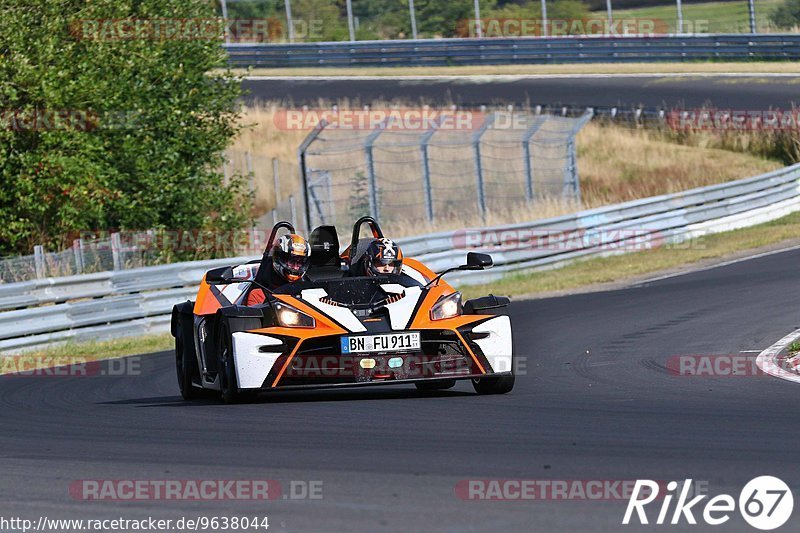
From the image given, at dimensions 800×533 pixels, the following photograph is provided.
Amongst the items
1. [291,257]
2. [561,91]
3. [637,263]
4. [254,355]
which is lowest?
[637,263]

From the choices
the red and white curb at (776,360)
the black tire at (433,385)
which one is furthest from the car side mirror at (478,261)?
the red and white curb at (776,360)

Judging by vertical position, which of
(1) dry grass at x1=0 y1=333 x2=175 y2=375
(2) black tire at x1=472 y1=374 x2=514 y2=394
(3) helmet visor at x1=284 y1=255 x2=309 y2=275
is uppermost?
(3) helmet visor at x1=284 y1=255 x2=309 y2=275

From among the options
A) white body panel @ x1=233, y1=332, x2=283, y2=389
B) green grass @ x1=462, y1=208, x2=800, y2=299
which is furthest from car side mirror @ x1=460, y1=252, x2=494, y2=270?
green grass @ x1=462, y1=208, x2=800, y2=299

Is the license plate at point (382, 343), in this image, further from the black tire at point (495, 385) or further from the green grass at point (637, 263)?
the green grass at point (637, 263)

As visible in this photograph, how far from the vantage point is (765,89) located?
37.4 metres

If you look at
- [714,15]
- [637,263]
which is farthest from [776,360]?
[714,15]

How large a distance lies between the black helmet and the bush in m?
11.8

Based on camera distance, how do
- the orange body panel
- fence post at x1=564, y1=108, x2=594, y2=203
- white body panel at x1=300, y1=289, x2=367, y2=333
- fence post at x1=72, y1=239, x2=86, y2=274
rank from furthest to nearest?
fence post at x1=564, y1=108, x2=594, y2=203 → fence post at x1=72, y1=239, x2=86, y2=274 → the orange body panel → white body panel at x1=300, y1=289, x2=367, y2=333

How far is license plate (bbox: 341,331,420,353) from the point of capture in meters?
9.91

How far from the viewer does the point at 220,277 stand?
36.4 feet

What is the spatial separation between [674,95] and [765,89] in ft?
7.93

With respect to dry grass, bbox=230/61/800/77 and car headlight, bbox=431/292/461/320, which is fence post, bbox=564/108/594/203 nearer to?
dry grass, bbox=230/61/800/77

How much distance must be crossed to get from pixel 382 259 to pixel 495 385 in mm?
1365

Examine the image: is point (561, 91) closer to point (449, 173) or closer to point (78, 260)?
point (449, 173)
